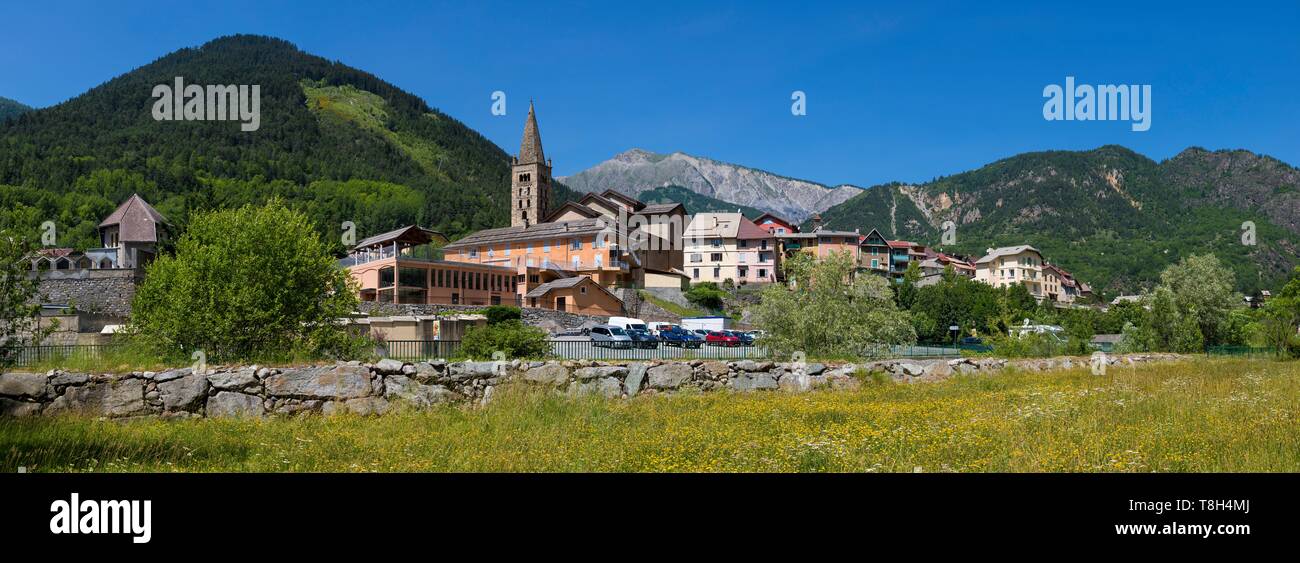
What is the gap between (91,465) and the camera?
839 centimetres

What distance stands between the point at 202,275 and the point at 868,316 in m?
20.1

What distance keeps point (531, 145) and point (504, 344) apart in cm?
10779

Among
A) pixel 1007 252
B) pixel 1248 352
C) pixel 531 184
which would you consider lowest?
pixel 1248 352

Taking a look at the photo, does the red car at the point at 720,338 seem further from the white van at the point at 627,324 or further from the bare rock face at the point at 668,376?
the bare rock face at the point at 668,376

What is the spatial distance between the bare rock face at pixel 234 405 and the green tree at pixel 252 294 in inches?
178

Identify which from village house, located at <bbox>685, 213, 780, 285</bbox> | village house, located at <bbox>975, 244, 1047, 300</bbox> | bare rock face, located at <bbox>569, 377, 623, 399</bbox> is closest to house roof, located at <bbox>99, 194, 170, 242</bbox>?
village house, located at <bbox>685, 213, 780, 285</bbox>

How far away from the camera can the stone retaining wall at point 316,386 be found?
12422 millimetres

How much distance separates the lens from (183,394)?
42.1ft

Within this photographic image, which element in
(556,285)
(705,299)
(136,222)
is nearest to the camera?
(556,285)

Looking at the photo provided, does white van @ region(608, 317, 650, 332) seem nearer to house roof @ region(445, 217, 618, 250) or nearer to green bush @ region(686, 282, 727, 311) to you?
green bush @ region(686, 282, 727, 311)

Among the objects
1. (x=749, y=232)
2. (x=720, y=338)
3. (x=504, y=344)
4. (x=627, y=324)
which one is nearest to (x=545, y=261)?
(x=627, y=324)

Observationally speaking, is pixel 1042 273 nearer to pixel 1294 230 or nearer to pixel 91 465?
pixel 1294 230

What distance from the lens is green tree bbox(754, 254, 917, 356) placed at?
24078 mm

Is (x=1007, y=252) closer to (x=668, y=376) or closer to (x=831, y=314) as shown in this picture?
(x=831, y=314)
